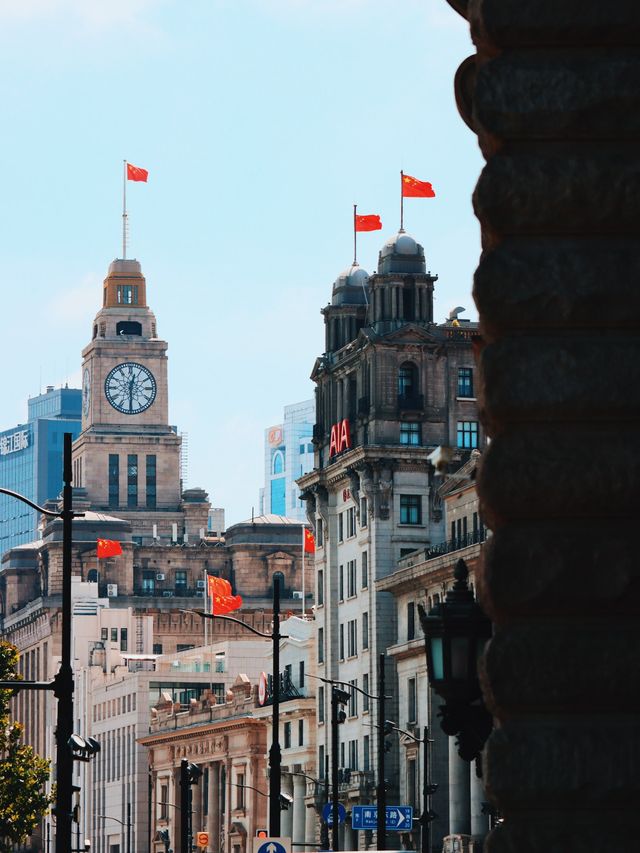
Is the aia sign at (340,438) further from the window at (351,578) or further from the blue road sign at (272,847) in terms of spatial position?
the blue road sign at (272,847)

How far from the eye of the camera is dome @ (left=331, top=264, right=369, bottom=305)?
158000 mm

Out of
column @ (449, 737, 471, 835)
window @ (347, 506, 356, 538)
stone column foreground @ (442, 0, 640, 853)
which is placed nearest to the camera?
stone column foreground @ (442, 0, 640, 853)

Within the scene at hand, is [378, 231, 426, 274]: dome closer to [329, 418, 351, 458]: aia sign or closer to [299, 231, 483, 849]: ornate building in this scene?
[299, 231, 483, 849]: ornate building

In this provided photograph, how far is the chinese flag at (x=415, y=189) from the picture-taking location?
14712 centimetres

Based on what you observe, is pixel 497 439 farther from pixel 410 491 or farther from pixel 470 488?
pixel 410 491

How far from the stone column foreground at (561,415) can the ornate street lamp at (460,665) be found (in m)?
5.30

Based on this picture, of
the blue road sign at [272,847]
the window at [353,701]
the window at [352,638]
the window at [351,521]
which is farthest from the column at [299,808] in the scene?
the blue road sign at [272,847]

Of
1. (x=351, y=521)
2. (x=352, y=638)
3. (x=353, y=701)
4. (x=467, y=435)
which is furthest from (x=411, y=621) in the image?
(x=467, y=435)

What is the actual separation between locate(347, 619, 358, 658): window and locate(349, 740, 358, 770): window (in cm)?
528

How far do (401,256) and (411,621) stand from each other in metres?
25.4

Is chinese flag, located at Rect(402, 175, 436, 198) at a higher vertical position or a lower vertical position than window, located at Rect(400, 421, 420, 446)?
higher

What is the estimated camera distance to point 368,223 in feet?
504

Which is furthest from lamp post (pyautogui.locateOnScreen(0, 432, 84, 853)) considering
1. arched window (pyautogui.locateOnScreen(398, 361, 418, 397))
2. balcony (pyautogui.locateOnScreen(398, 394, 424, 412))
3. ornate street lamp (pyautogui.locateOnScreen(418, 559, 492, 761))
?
arched window (pyautogui.locateOnScreen(398, 361, 418, 397))

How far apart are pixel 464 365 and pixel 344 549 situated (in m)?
13.5
